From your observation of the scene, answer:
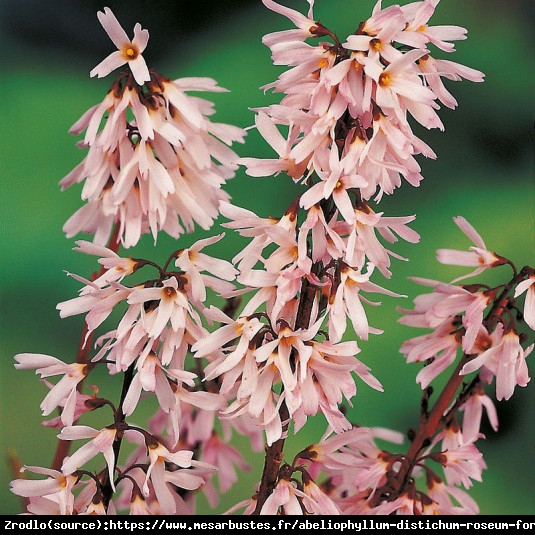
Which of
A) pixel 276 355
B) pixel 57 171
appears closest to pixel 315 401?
pixel 276 355

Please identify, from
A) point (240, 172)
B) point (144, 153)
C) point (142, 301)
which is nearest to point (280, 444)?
point (142, 301)

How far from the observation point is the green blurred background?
880mm

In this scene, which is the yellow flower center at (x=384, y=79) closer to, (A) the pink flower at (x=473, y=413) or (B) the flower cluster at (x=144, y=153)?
(B) the flower cluster at (x=144, y=153)

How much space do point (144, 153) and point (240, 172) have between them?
0.37 metres

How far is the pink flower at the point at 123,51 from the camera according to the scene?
0.62 metres

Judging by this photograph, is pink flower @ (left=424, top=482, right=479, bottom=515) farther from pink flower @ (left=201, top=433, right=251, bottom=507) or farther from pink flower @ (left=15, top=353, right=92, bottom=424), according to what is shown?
pink flower @ (left=15, top=353, right=92, bottom=424)

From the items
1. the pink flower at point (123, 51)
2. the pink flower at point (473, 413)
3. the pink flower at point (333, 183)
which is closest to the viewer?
the pink flower at point (333, 183)

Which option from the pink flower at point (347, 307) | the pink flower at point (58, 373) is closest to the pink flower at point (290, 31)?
the pink flower at point (347, 307)

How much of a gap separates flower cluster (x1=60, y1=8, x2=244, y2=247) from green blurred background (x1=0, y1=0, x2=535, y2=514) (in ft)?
0.65

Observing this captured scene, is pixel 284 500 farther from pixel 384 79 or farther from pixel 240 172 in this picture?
pixel 240 172

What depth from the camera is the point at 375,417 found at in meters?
1.07

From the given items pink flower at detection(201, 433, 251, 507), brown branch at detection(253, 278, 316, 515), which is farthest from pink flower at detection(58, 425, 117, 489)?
pink flower at detection(201, 433, 251, 507)

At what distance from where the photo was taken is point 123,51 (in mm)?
644

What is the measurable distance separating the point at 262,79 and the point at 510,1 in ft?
0.96
